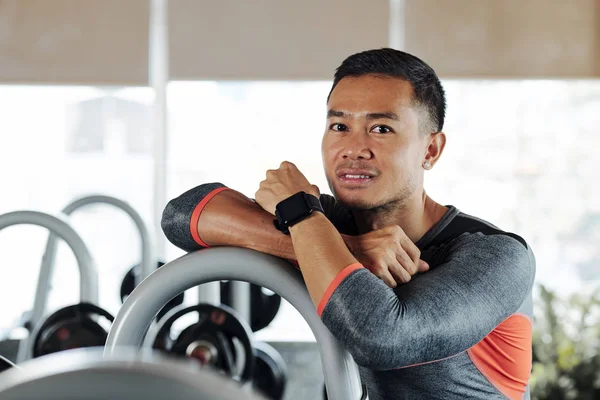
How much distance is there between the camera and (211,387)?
280mm

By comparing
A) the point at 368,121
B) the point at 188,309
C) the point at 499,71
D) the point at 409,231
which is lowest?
the point at 188,309

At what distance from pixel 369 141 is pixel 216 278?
1.71 ft

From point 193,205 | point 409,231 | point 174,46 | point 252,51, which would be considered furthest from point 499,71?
point 193,205

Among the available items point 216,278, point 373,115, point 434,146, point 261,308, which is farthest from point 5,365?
point 261,308

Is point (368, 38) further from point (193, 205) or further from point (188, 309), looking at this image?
point (193, 205)

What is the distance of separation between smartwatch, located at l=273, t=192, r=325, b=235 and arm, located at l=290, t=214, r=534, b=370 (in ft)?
0.05

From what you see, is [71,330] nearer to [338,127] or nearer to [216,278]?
[338,127]

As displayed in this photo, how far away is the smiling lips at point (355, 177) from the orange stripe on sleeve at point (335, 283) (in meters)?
0.34

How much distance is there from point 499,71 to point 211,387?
4153 mm

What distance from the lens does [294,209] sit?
41.9 inches

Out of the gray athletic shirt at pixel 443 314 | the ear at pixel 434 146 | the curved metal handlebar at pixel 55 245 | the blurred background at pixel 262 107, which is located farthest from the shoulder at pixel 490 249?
the blurred background at pixel 262 107

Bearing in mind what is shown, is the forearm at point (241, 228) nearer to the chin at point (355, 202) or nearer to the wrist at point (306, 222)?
the wrist at point (306, 222)

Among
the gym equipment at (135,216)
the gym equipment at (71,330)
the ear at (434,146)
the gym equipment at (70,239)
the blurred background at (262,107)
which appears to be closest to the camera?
the ear at (434,146)

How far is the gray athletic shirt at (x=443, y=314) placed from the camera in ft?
3.00
